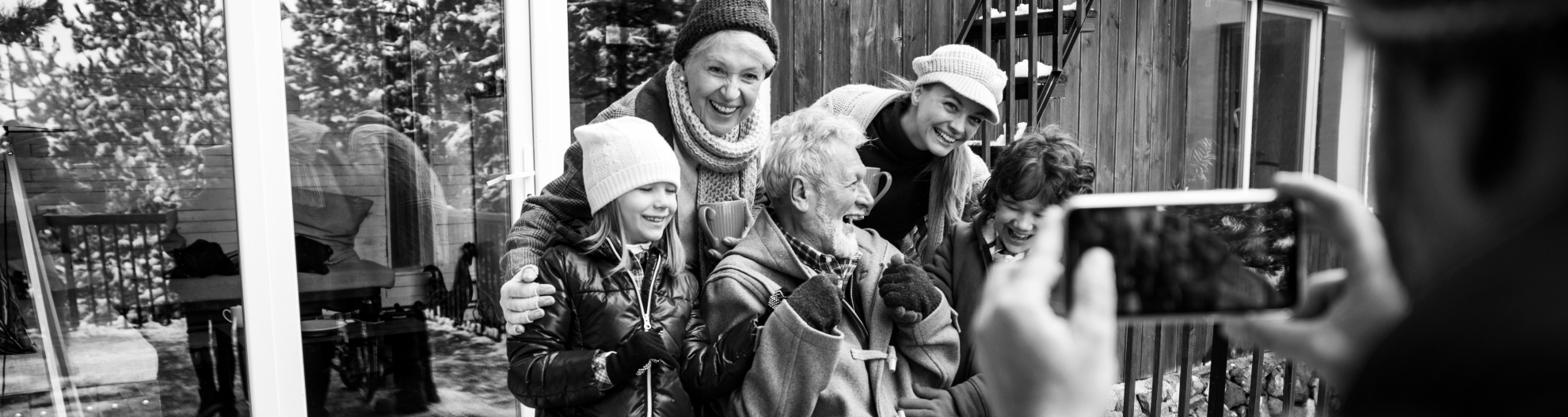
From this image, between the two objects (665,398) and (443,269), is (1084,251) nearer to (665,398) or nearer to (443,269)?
(665,398)

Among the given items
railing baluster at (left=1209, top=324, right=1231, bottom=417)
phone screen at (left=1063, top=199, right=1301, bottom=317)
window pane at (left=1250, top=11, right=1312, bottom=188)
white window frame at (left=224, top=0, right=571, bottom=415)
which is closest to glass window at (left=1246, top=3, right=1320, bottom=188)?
window pane at (left=1250, top=11, right=1312, bottom=188)

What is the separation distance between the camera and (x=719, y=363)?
2.31 meters

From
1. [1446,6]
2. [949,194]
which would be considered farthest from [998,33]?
[1446,6]

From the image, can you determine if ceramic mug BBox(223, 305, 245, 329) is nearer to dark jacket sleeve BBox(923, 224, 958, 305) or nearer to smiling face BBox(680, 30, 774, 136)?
smiling face BBox(680, 30, 774, 136)

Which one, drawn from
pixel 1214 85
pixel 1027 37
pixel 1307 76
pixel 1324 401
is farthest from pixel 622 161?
pixel 1307 76

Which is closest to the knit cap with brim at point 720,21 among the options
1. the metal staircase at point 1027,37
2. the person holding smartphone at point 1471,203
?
the metal staircase at point 1027,37

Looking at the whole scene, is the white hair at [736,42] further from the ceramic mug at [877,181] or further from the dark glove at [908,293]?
the dark glove at [908,293]

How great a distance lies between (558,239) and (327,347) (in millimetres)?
1581

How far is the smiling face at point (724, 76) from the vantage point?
8.68ft

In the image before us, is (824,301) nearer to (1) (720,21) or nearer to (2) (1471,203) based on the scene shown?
(1) (720,21)

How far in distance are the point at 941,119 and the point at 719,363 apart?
106cm

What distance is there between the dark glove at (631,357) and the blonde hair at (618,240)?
0.19m

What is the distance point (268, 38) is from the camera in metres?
3.18

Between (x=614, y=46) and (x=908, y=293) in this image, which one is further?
(x=614, y=46)
